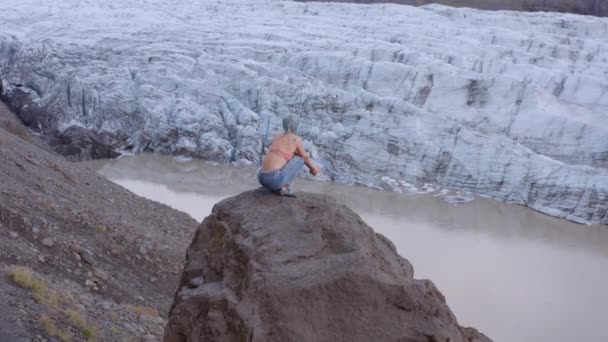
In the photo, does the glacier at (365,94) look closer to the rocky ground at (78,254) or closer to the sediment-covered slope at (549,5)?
the sediment-covered slope at (549,5)

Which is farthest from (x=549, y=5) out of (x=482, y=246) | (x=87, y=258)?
(x=87, y=258)

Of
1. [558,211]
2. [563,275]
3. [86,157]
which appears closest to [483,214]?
[558,211]

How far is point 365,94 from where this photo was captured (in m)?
18.0

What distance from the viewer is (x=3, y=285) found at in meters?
5.27

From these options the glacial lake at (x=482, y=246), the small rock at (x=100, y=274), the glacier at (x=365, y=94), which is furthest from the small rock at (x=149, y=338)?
the glacier at (x=365, y=94)

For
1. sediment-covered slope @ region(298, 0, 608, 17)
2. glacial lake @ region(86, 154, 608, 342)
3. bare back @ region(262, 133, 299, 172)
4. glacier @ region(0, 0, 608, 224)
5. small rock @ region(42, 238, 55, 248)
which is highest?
bare back @ region(262, 133, 299, 172)

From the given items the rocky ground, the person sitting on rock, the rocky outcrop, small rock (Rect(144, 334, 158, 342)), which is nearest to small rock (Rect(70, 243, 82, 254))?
the rocky ground

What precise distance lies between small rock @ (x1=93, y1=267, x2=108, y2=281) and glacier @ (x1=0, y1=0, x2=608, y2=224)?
10318mm

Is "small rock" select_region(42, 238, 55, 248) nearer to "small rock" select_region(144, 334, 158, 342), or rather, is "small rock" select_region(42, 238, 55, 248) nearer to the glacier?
"small rock" select_region(144, 334, 158, 342)

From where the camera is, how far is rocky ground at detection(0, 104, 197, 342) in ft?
17.3

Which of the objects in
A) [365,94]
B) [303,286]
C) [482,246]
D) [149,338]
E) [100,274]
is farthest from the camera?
[365,94]

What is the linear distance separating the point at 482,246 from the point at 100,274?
8534mm

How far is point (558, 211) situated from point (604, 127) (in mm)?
2939

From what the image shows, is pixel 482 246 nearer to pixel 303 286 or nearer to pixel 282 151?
pixel 282 151
